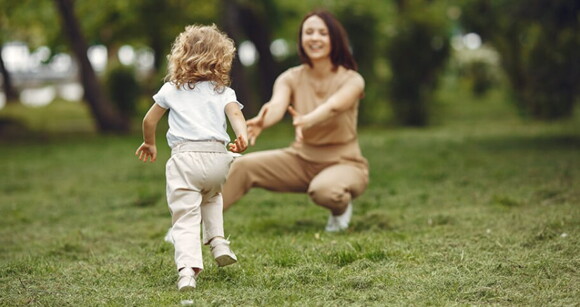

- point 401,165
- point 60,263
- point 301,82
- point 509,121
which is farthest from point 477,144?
point 60,263

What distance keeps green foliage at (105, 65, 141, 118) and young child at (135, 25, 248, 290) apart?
2103 centimetres

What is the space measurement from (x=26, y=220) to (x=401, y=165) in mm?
5203

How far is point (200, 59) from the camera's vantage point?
4738 millimetres

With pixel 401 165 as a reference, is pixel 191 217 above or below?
above

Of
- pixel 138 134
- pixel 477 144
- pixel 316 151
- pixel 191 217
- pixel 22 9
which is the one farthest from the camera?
pixel 22 9

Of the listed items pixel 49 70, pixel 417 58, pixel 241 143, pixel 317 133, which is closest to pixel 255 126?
pixel 317 133

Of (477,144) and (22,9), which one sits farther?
(22,9)

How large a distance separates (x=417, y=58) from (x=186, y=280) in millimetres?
15283

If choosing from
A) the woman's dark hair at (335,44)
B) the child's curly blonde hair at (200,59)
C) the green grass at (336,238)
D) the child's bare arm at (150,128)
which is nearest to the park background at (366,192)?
the green grass at (336,238)

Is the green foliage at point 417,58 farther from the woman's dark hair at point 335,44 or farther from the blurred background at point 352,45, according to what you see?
the woman's dark hair at point 335,44

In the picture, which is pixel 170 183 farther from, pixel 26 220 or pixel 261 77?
pixel 261 77

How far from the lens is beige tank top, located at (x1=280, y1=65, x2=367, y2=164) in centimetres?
688

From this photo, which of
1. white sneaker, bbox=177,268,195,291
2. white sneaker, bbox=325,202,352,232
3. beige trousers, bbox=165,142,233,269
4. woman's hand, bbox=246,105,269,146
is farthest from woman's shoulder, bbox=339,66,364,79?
white sneaker, bbox=177,268,195,291

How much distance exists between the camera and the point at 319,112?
252 inches
